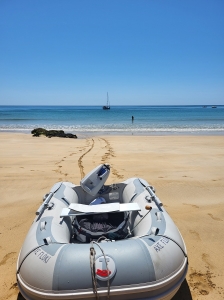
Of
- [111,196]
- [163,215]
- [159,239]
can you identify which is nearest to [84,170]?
[111,196]

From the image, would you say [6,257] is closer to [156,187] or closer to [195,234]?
[195,234]

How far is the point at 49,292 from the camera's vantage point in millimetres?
2182

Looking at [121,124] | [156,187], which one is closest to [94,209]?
[156,187]

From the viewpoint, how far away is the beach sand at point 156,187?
10.8ft

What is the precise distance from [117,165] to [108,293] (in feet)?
20.9

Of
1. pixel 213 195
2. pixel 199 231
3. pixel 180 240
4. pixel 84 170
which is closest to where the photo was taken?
pixel 180 240

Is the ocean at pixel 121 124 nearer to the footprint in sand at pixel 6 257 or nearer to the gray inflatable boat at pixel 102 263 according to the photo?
the footprint in sand at pixel 6 257

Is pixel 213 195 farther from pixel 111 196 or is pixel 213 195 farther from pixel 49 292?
pixel 49 292

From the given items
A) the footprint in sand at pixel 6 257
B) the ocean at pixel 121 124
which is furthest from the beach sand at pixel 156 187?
the ocean at pixel 121 124

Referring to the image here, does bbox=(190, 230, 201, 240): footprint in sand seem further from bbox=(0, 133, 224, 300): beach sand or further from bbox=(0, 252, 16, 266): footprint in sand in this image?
bbox=(0, 252, 16, 266): footprint in sand

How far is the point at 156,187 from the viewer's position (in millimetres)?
6355

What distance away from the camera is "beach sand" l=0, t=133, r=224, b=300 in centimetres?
329

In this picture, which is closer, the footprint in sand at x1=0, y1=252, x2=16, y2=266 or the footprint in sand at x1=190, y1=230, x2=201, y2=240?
the footprint in sand at x1=0, y1=252, x2=16, y2=266

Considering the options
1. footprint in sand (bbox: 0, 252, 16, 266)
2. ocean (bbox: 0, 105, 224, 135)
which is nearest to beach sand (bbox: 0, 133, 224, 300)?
footprint in sand (bbox: 0, 252, 16, 266)
